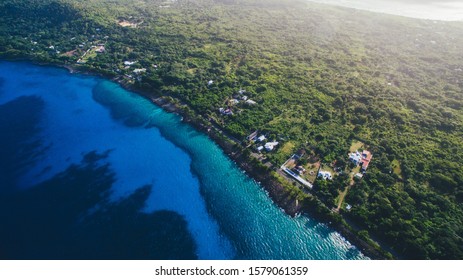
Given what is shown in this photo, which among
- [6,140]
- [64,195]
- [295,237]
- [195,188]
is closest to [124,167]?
[64,195]

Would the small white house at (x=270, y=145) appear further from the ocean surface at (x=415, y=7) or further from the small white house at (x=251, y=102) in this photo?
the ocean surface at (x=415, y=7)

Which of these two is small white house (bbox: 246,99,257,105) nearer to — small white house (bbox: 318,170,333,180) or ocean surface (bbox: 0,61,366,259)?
ocean surface (bbox: 0,61,366,259)

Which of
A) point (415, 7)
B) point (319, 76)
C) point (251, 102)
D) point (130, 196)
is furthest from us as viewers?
point (415, 7)

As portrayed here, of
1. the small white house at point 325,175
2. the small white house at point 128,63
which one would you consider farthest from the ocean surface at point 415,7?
the small white house at point 325,175

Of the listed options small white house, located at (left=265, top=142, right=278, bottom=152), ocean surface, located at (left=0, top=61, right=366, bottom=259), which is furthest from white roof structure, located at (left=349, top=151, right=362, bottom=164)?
ocean surface, located at (left=0, top=61, right=366, bottom=259)

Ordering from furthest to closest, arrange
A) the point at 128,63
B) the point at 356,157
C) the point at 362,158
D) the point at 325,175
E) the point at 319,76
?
the point at 128,63 < the point at 319,76 < the point at 362,158 < the point at 356,157 < the point at 325,175

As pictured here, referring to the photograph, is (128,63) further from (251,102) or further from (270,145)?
(270,145)

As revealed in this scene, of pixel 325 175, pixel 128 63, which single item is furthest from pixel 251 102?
pixel 128 63
